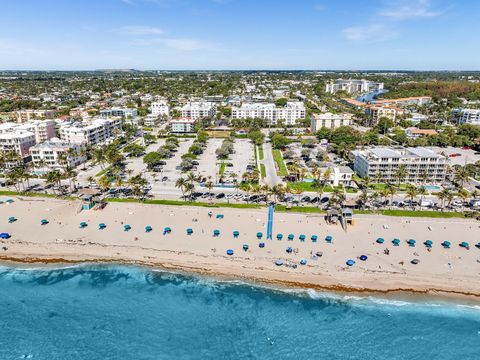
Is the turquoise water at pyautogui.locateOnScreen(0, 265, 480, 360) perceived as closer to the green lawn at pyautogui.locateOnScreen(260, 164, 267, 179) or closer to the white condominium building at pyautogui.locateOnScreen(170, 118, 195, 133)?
the green lawn at pyautogui.locateOnScreen(260, 164, 267, 179)

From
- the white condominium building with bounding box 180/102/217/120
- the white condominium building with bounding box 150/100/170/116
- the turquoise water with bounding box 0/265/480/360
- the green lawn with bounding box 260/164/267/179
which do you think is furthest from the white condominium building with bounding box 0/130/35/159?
the white condominium building with bounding box 150/100/170/116

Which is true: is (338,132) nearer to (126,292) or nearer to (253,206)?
(253,206)

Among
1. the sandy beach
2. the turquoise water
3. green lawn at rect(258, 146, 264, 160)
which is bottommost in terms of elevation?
the turquoise water

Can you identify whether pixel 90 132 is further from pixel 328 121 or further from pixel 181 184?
pixel 328 121

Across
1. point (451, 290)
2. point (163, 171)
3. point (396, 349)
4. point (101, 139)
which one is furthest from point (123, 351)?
point (101, 139)

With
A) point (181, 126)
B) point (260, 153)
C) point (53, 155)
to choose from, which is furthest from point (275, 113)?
point (53, 155)

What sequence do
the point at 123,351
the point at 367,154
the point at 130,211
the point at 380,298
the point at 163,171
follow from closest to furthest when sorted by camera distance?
the point at 123,351
the point at 380,298
the point at 130,211
the point at 367,154
the point at 163,171

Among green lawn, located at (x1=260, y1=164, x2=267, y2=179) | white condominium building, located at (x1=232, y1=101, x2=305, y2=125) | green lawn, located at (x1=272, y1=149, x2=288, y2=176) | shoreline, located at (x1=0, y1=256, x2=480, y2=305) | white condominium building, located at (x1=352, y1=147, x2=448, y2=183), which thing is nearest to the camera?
shoreline, located at (x1=0, y1=256, x2=480, y2=305)
